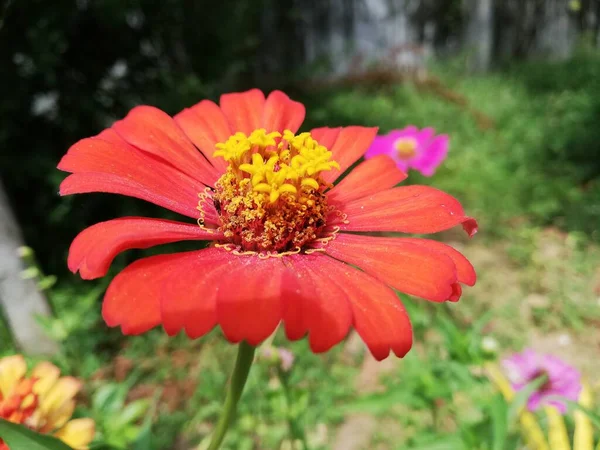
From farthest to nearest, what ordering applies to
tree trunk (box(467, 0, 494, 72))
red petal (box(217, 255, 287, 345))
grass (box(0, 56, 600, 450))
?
tree trunk (box(467, 0, 494, 72)) → grass (box(0, 56, 600, 450)) → red petal (box(217, 255, 287, 345))

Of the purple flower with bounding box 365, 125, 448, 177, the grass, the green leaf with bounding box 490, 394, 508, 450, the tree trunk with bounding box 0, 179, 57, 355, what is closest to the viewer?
the green leaf with bounding box 490, 394, 508, 450

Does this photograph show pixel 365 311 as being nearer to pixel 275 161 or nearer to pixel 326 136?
pixel 275 161

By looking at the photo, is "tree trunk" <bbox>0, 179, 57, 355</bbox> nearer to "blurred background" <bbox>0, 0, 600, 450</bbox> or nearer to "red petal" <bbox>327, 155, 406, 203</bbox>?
"blurred background" <bbox>0, 0, 600, 450</bbox>

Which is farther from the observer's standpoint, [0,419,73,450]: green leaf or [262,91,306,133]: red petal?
[262,91,306,133]: red petal

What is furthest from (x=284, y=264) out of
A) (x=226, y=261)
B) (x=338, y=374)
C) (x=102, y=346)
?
(x=102, y=346)

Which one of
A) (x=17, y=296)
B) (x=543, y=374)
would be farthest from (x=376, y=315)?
(x=17, y=296)

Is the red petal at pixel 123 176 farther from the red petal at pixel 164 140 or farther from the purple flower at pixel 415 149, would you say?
the purple flower at pixel 415 149

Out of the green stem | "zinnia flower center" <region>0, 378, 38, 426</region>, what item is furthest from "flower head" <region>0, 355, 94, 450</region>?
the green stem

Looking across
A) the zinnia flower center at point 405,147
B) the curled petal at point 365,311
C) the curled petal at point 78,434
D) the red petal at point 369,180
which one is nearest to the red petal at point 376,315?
the curled petal at point 365,311
